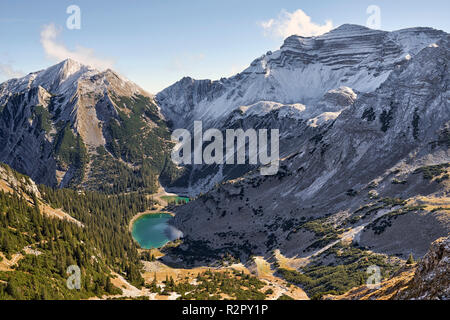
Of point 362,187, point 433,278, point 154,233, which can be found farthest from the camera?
point 154,233

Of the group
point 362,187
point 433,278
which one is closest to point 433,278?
point 433,278

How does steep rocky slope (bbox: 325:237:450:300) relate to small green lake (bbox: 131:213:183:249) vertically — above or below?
above

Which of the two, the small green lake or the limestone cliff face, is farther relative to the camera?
the small green lake

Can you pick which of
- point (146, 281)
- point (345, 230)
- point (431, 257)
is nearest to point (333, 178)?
point (345, 230)

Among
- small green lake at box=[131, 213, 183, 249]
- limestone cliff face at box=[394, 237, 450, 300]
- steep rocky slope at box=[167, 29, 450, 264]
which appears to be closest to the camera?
limestone cliff face at box=[394, 237, 450, 300]

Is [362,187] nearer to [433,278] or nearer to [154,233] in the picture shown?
[433,278]

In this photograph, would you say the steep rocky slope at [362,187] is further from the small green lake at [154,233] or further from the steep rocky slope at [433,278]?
the steep rocky slope at [433,278]

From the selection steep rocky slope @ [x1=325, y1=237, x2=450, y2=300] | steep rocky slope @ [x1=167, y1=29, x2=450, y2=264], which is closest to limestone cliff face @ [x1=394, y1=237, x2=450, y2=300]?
steep rocky slope @ [x1=325, y1=237, x2=450, y2=300]

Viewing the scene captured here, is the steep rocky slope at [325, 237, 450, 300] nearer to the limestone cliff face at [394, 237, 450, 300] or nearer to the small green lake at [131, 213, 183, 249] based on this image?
the limestone cliff face at [394, 237, 450, 300]
